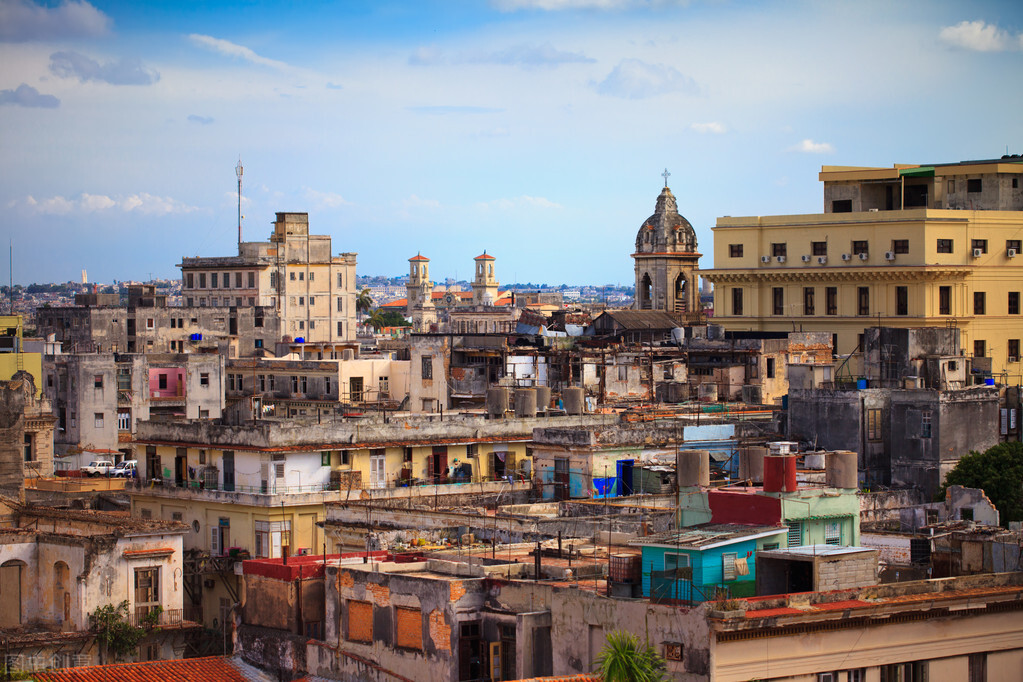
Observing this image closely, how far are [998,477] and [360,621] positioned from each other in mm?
23617

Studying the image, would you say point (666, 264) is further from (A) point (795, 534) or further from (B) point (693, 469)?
(A) point (795, 534)

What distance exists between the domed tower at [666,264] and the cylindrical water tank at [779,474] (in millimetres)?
74080

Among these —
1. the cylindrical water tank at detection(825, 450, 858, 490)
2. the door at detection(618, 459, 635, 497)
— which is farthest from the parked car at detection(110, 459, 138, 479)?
the cylindrical water tank at detection(825, 450, 858, 490)

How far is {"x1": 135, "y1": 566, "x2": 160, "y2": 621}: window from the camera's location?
44812 millimetres

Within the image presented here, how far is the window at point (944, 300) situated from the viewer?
69.2 metres

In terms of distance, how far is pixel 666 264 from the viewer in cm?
10988

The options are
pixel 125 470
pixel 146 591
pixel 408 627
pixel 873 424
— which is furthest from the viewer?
pixel 125 470

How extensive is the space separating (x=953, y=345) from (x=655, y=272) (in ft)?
169

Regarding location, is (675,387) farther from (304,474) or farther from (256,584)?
(256,584)

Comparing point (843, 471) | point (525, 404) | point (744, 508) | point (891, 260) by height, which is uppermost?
point (891, 260)

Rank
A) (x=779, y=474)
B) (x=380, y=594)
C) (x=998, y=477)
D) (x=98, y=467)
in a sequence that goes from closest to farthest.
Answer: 1. (x=380, y=594)
2. (x=779, y=474)
3. (x=998, y=477)
4. (x=98, y=467)

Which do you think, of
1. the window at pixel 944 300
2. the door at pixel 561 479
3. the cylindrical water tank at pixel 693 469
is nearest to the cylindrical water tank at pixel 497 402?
the door at pixel 561 479

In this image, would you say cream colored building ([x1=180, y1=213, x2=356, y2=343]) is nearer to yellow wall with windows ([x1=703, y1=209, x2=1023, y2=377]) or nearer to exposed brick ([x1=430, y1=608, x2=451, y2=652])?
yellow wall with windows ([x1=703, y1=209, x2=1023, y2=377])

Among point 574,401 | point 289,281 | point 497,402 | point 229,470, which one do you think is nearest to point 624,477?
point 497,402
